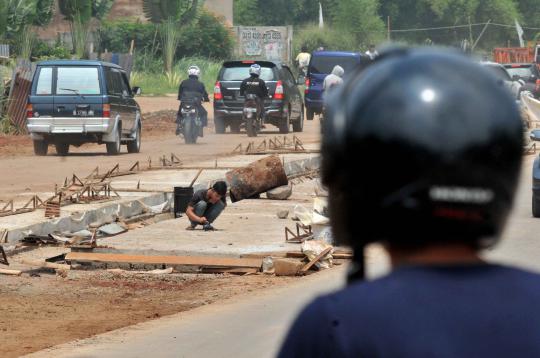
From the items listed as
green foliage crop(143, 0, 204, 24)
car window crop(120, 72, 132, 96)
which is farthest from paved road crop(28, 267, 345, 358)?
green foliage crop(143, 0, 204, 24)

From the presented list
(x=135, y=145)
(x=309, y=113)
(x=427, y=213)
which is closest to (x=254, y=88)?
(x=135, y=145)

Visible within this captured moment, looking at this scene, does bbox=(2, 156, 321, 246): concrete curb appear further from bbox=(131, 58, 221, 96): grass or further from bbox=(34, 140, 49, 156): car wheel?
bbox=(131, 58, 221, 96): grass

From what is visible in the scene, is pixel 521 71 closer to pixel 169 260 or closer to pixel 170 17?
pixel 170 17

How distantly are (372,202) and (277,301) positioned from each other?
26.2 ft

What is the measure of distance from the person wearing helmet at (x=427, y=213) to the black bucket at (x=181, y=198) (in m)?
14.6

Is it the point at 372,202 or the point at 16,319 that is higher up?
the point at 372,202

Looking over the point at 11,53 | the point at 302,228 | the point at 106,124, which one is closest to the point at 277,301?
the point at 302,228

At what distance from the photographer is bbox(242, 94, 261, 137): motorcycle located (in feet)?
101

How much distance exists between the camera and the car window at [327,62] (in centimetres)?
3812

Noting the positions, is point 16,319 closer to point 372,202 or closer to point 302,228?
point 302,228

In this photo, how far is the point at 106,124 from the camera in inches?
977

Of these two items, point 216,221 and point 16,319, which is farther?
point 216,221

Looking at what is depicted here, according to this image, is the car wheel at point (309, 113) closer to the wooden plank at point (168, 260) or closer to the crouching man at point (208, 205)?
the crouching man at point (208, 205)

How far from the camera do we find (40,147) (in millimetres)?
26000
